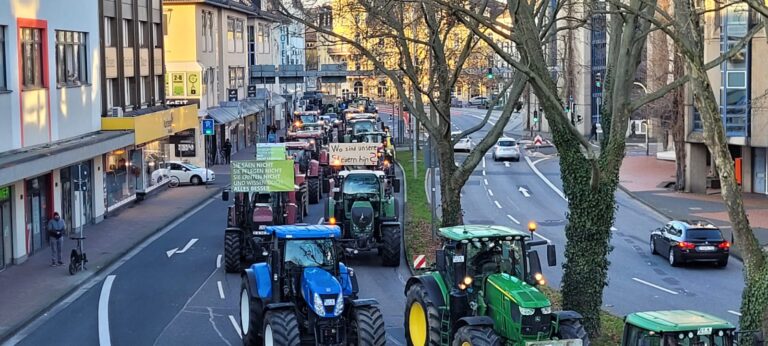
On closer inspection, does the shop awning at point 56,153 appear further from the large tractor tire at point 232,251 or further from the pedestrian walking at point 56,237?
the large tractor tire at point 232,251

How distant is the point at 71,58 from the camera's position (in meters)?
40.1

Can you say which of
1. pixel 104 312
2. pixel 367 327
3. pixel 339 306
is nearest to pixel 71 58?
pixel 104 312

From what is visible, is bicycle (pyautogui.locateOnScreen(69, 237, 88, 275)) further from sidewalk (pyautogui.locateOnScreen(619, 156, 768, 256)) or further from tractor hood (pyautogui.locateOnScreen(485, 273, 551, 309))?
sidewalk (pyautogui.locateOnScreen(619, 156, 768, 256))

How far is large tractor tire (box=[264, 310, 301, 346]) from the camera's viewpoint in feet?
59.1

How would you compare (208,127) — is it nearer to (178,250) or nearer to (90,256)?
(178,250)

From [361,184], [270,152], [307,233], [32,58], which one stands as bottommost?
[361,184]

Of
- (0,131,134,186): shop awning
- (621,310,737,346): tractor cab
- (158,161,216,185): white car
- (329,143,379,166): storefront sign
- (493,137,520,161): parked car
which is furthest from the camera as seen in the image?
(493,137,520,161): parked car

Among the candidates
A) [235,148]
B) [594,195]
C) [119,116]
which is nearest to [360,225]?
[594,195]

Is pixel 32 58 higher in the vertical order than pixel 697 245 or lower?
higher

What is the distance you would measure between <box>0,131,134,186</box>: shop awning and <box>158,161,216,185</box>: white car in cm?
1212

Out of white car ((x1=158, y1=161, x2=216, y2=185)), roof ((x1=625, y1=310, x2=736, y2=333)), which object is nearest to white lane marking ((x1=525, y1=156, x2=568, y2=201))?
white car ((x1=158, y1=161, x2=216, y2=185))

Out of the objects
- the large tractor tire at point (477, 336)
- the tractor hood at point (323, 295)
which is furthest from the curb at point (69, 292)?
the large tractor tire at point (477, 336)

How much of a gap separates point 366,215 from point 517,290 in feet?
48.6

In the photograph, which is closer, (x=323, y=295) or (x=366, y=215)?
(x=323, y=295)
